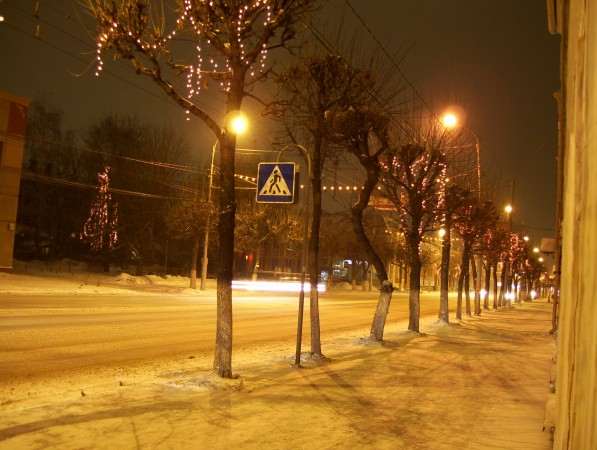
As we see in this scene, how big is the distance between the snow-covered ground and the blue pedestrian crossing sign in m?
2.94

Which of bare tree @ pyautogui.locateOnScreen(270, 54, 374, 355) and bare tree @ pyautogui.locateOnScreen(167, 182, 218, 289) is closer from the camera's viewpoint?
bare tree @ pyautogui.locateOnScreen(270, 54, 374, 355)

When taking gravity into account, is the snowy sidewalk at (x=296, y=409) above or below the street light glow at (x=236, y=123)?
below

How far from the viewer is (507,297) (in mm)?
51000

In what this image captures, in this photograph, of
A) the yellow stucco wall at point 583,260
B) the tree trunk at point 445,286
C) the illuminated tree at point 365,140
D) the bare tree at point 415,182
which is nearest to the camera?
the yellow stucco wall at point 583,260

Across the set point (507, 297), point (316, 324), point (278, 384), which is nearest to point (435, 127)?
point (316, 324)

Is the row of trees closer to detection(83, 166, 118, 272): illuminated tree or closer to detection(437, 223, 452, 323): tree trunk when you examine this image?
detection(437, 223, 452, 323): tree trunk

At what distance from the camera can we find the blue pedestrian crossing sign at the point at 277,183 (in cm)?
953

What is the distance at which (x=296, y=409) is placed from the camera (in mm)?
6949

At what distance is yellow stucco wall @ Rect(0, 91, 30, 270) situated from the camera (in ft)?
106

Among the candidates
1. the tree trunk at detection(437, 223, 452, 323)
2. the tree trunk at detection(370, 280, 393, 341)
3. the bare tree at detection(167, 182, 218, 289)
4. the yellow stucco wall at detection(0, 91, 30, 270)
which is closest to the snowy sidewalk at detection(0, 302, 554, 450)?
the tree trunk at detection(370, 280, 393, 341)

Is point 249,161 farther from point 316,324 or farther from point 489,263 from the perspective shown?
point 316,324

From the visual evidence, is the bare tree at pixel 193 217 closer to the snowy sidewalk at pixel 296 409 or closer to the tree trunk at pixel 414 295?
the tree trunk at pixel 414 295

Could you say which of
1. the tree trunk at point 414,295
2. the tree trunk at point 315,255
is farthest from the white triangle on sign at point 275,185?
the tree trunk at point 414,295

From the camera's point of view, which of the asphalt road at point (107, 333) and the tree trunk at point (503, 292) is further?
the tree trunk at point (503, 292)
